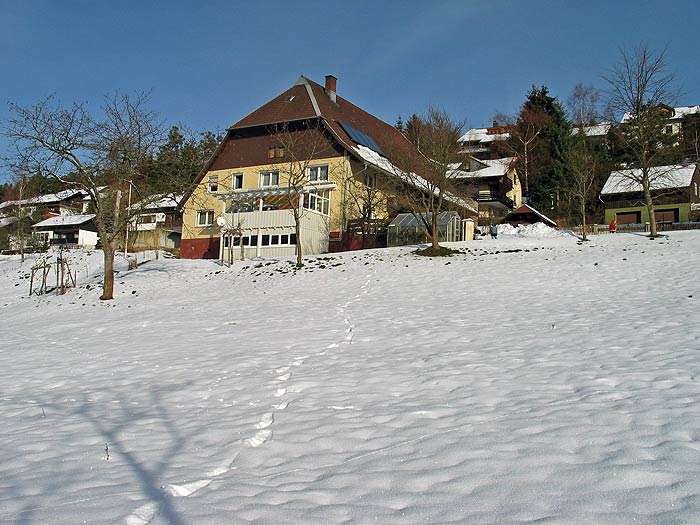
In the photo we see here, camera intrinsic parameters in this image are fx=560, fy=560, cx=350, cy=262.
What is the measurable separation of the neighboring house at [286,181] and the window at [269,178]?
7cm

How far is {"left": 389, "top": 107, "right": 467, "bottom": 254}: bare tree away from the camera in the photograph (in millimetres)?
25984

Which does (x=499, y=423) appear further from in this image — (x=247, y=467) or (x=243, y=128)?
(x=243, y=128)

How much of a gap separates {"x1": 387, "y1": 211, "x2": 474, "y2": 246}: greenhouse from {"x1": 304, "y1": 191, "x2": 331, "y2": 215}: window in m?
4.21

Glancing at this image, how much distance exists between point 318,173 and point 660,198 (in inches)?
1091

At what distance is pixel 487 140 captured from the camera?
75.1 metres

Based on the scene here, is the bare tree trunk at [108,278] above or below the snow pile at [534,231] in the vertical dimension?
below

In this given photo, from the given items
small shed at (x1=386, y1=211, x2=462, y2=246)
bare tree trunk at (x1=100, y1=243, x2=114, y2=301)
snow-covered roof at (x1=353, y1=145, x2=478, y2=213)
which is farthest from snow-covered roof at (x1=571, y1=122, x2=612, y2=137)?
bare tree trunk at (x1=100, y1=243, x2=114, y2=301)

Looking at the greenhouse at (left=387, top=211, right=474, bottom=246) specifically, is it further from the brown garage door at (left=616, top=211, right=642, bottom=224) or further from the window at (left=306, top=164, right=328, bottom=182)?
the brown garage door at (left=616, top=211, right=642, bottom=224)

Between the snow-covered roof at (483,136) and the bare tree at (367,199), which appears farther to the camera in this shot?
the snow-covered roof at (483,136)

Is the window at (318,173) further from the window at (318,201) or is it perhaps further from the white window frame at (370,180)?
the white window frame at (370,180)

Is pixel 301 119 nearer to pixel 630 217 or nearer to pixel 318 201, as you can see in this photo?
pixel 318 201

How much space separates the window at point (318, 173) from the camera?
3572 cm

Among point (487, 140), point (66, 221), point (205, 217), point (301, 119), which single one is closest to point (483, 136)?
point (487, 140)

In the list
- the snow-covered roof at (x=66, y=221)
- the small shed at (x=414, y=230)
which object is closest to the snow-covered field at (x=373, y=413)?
the small shed at (x=414, y=230)
